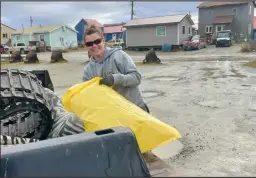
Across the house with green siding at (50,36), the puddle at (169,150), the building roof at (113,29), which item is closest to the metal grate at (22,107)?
the puddle at (169,150)

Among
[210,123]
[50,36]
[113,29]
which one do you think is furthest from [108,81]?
[113,29]

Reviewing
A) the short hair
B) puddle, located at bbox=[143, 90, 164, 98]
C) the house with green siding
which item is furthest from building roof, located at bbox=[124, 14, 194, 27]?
the short hair

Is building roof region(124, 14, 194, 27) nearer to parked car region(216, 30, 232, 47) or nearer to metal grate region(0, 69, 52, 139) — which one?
parked car region(216, 30, 232, 47)

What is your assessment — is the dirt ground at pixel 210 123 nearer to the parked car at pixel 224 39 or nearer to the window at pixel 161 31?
the window at pixel 161 31

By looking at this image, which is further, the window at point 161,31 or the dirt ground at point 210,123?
the window at point 161,31

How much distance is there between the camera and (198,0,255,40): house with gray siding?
154 ft

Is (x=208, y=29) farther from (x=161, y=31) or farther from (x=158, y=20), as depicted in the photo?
(x=161, y=31)

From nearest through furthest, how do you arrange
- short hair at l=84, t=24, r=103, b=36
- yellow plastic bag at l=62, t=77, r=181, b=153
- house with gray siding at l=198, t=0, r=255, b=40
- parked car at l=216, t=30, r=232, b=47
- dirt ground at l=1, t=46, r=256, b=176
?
yellow plastic bag at l=62, t=77, r=181, b=153 < short hair at l=84, t=24, r=103, b=36 < dirt ground at l=1, t=46, r=256, b=176 < parked car at l=216, t=30, r=232, b=47 < house with gray siding at l=198, t=0, r=255, b=40

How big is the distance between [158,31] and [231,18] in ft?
53.4

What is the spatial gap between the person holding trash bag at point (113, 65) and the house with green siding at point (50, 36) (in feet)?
171

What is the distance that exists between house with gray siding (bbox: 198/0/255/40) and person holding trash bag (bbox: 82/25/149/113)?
153 feet

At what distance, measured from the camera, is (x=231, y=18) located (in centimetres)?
4703

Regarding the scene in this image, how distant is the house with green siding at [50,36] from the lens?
177ft

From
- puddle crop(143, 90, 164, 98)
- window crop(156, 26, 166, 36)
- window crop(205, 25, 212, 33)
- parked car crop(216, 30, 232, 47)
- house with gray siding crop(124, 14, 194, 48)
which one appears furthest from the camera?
window crop(205, 25, 212, 33)
